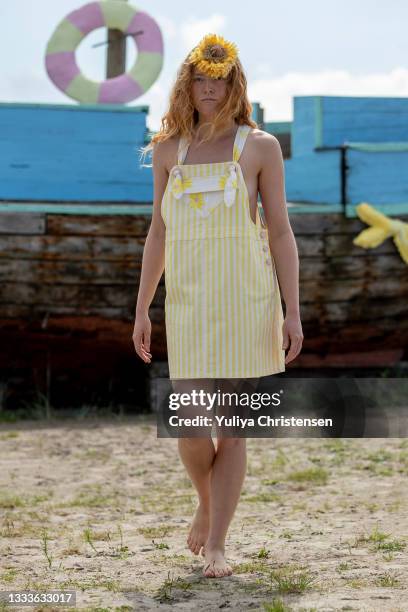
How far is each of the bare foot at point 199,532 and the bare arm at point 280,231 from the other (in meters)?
0.65

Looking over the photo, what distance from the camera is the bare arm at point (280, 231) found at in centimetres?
305

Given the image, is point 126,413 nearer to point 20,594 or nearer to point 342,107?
point 342,107

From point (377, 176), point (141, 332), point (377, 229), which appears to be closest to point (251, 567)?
point (141, 332)

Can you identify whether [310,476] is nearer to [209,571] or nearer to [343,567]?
[343,567]

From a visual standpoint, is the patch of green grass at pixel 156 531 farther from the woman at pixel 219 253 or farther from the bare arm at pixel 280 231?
the bare arm at pixel 280 231

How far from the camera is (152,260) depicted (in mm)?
3234

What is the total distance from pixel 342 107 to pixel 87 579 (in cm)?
579

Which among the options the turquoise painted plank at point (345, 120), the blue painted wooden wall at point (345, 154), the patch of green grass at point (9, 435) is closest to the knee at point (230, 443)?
the patch of green grass at point (9, 435)

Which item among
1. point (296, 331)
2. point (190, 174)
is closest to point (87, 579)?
point (296, 331)

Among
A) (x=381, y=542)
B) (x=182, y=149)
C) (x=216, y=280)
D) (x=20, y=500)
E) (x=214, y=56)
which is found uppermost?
(x=214, y=56)

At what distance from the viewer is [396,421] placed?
6938 mm

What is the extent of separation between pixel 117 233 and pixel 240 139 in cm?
436

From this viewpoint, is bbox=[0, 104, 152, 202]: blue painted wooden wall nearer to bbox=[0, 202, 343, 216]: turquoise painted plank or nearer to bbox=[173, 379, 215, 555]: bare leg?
bbox=[0, 202, 343, 216]: turquoise painted plank

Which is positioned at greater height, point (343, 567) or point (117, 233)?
point (117, 233)
